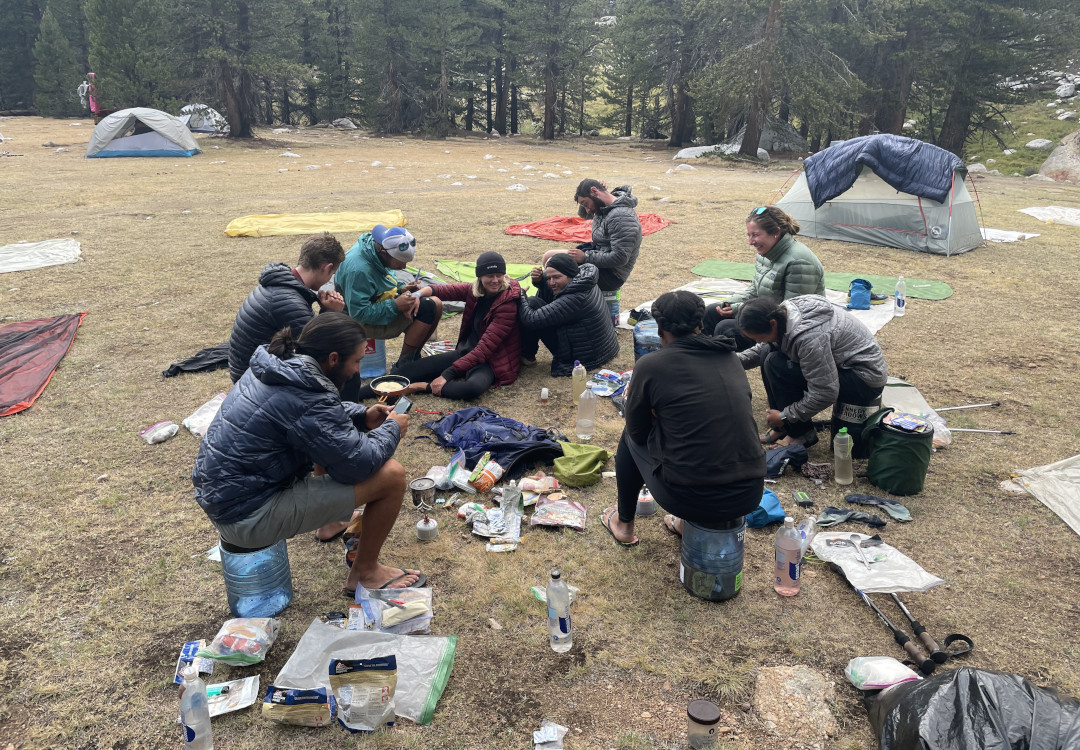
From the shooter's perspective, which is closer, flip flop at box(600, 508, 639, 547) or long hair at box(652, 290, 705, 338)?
long hair at box(652, 290, 705, 338)

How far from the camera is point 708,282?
934 centimetres

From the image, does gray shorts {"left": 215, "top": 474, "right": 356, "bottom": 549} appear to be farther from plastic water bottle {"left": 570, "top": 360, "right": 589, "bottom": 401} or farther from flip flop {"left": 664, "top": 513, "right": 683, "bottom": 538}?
plastic water bottle {"left": 570, "top": 360, "right": 589, "bottom": 401}

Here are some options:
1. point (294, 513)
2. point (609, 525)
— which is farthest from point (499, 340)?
point (294, 513)

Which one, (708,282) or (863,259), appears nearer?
(708,282)

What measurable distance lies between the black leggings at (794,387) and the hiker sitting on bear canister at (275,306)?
11.1 feet

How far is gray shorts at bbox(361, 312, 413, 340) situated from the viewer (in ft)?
20.7

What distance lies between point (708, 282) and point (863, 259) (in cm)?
323

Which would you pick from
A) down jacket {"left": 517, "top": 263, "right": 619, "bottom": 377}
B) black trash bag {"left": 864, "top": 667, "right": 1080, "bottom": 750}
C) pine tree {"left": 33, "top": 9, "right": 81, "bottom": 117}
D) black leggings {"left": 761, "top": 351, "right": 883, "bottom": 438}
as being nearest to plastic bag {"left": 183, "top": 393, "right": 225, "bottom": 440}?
down jacket {"left": 517, "top": 263, "right": 619, "bottom": 377}

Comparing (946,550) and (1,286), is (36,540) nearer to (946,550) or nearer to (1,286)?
(946,550)

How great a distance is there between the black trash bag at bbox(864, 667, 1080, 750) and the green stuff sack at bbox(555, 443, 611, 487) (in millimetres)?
2505

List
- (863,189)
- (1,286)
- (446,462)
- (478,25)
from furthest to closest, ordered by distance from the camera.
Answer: (478,25) < (863,189) < (1,286) < (446,462)

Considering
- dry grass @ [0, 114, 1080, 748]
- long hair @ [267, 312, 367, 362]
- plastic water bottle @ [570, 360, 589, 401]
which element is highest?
long hair @ [267, 312, 367, 362]

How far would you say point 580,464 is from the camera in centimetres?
492

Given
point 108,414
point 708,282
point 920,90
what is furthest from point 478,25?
point 108,414
